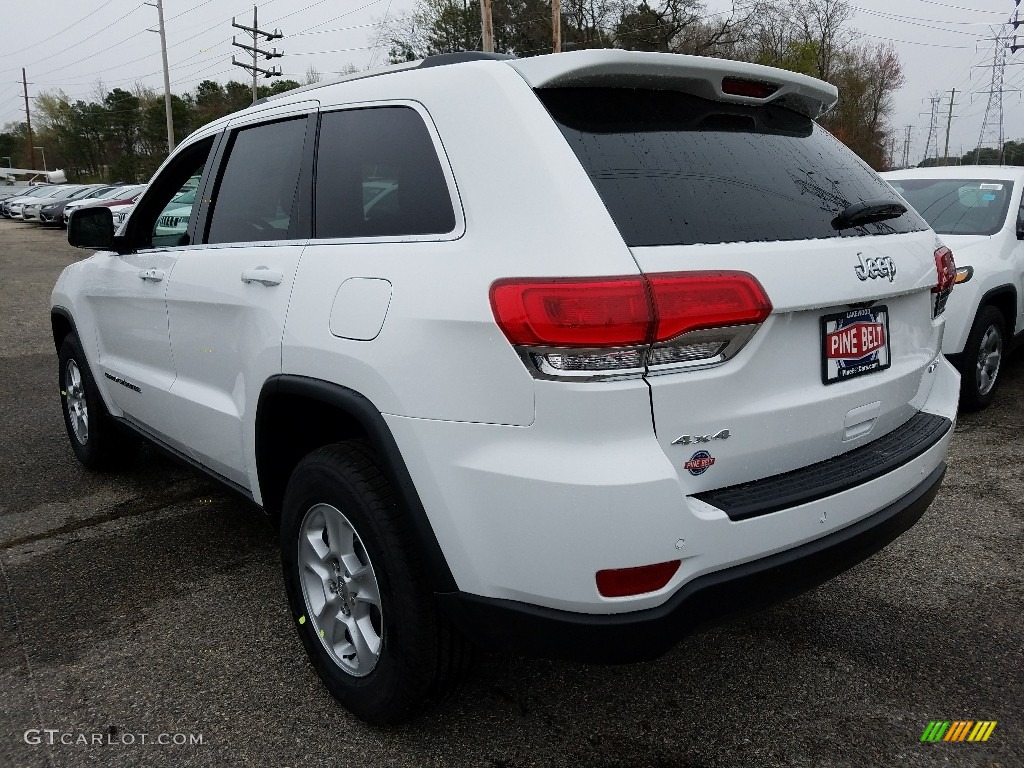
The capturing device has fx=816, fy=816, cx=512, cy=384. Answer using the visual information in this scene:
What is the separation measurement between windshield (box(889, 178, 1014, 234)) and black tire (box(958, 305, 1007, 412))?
75 centimetres

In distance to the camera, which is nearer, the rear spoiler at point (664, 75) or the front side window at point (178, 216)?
the rear spoiler at point (664, 75)

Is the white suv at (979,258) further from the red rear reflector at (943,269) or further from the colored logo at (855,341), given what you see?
the colored logo at (855,341)

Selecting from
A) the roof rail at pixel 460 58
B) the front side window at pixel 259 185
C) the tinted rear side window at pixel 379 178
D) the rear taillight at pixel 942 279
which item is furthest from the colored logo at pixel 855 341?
the front side window at pixel 259 185

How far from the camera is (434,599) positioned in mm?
2066

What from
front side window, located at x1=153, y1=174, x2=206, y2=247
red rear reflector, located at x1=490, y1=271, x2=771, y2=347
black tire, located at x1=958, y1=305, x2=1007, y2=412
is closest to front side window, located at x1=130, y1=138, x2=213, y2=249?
front side window, located at x1=153, y1=174, x2=206, y2=247

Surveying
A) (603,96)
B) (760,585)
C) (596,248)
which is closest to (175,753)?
(760,585)

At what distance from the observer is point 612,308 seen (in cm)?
174

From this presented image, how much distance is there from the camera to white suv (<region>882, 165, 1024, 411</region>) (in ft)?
17.4

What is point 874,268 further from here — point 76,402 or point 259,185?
A: point 76,402

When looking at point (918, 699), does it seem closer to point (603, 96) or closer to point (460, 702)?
point (460, 702)

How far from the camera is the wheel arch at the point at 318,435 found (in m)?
2.00

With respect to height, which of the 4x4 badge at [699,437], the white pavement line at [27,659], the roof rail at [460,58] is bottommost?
the white pavement line at [27,659]

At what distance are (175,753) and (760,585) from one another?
5.54ft

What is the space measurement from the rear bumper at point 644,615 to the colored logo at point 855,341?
0.48 metres
